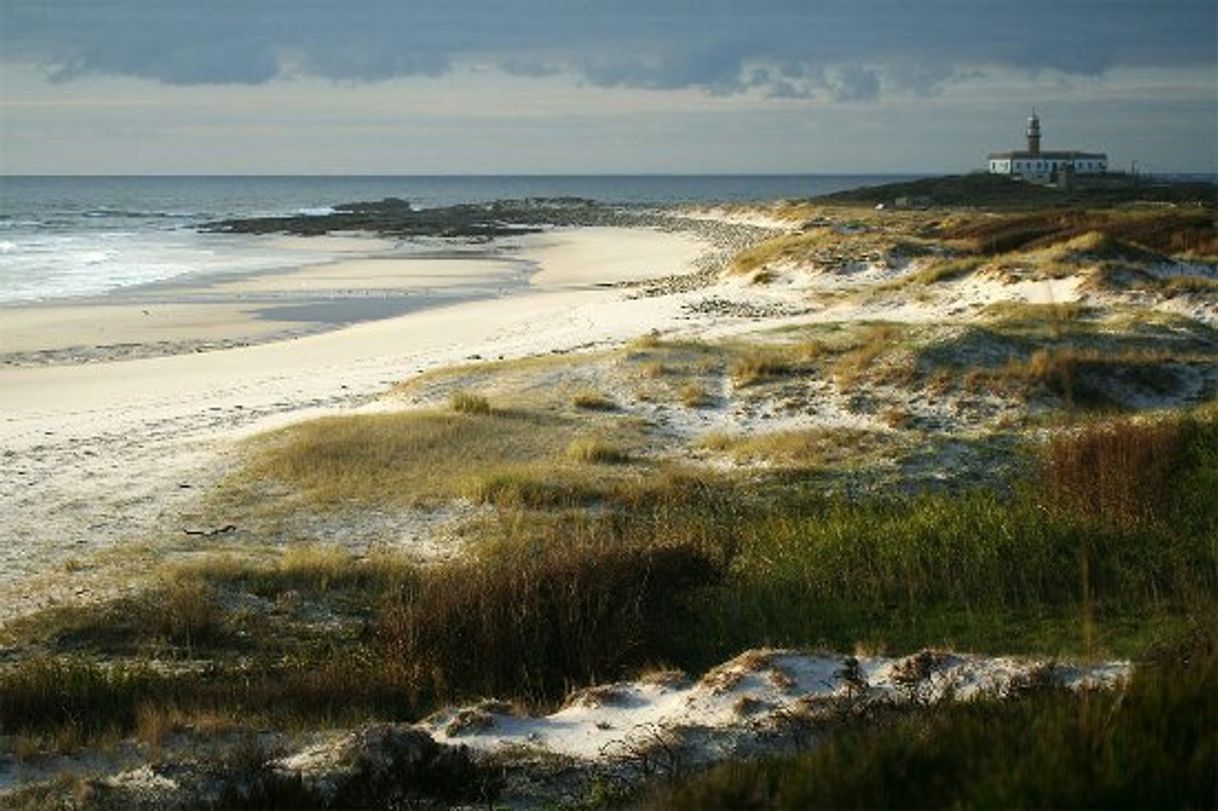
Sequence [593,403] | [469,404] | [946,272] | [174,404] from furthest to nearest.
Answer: [946,272]
[174,404]
[593,403]
[469,404]

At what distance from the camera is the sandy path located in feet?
46.2

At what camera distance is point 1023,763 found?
4.89m

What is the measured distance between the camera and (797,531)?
1230cm

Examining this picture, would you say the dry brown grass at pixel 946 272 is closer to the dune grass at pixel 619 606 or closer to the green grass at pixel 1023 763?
the dune grass at pixel 619 606

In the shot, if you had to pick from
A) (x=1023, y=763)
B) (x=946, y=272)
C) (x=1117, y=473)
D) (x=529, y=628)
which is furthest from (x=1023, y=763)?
(x=946, y=272)

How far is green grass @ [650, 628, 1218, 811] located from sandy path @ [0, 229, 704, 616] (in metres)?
8.18

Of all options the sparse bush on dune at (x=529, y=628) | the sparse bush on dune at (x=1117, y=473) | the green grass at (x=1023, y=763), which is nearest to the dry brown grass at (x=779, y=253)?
the sparse bush on dune at (x=1117, y=473)

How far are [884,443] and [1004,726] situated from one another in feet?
38.5

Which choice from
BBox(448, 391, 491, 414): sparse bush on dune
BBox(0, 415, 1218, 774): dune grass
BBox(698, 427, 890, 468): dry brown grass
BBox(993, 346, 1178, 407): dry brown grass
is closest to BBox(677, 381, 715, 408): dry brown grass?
BBox(698, 427, 890, 468): dry brown grass

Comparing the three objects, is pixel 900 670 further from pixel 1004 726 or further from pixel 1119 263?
pixel 1119 263

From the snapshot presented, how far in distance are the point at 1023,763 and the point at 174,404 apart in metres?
19.5

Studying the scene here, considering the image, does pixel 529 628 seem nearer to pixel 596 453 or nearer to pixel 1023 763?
pixel 1023 763

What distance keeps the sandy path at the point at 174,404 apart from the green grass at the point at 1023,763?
818 cm

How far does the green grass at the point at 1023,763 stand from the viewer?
4785 millimetres
